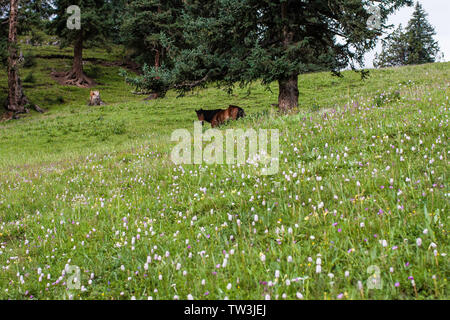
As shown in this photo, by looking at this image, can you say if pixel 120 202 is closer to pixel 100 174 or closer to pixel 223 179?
pixel 223 179

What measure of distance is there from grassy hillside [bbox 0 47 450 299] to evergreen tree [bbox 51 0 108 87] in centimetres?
3873

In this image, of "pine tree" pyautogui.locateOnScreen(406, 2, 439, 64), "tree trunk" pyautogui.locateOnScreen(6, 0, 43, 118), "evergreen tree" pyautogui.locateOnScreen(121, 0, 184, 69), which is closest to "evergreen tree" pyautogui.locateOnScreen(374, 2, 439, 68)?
"pine tree" pyautogui.locateOnScreen(406, 2, 439, 64)

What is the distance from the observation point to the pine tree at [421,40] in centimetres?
7994

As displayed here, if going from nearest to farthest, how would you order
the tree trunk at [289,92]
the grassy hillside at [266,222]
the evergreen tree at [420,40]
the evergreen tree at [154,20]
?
1. the grassy hillside at [266,222]
2. the tree trunk at [289,92]
3. the evergreen tree at [154,20]
4. the evergreen tree at [420,40]

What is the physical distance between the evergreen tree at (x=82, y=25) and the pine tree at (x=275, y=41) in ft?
108

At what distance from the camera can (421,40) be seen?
8062 centimetres

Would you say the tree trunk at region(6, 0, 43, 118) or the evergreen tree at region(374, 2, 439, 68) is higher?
the evergreen tree at region(374, 2, 439, 68)

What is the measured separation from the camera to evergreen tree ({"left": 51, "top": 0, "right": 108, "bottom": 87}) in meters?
40.4

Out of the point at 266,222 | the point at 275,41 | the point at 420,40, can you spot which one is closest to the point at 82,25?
the point at 275,41

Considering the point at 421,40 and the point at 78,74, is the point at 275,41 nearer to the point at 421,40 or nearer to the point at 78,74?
the point at 78,74

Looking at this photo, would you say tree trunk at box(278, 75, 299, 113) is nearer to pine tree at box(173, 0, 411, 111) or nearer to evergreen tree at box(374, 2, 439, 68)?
pine tree at box(173, 0, 411, 111)

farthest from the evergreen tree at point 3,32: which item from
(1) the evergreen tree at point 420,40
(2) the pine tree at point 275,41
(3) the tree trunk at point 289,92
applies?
(1) the evergreen tree at point 420,40

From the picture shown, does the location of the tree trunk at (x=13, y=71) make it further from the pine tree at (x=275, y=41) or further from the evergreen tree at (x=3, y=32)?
the pine tree at (x=275, y=41)

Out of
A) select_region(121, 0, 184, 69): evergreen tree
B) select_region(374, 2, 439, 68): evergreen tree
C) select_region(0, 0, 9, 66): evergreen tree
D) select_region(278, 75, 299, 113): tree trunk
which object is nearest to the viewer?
select_region(278, 75, 299, 113): tree trunk
